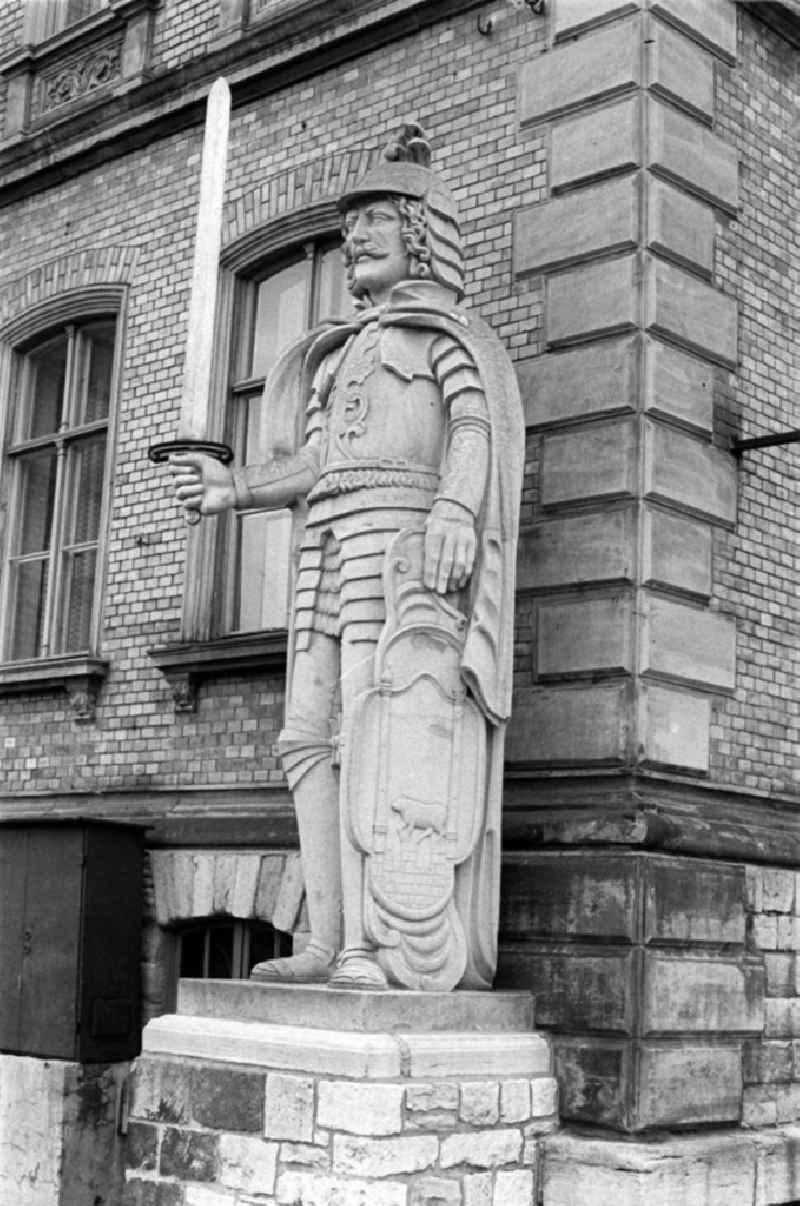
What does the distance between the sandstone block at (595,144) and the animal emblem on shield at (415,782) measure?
82.5 inches

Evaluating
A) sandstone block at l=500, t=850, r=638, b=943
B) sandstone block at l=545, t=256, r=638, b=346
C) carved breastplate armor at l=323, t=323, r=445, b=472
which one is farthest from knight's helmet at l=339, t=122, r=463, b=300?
sandstone block at l=500, t=850, r=638, b=943

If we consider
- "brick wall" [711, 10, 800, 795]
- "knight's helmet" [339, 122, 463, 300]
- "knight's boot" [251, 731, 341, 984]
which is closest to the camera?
"knight's boot" [251, 731, 341, 984]

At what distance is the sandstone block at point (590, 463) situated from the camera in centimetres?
747

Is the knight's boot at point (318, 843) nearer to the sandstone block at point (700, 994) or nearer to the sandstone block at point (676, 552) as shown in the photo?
the sandstone block at point (700, 994)

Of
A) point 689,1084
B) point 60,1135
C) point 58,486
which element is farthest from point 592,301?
point 60,1135

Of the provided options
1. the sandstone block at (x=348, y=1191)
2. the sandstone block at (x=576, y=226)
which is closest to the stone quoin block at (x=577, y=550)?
the sandstone block at (x=576, y=226)

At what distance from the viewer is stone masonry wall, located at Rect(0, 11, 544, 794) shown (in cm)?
836

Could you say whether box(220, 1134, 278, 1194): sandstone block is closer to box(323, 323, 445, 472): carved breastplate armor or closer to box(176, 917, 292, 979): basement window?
box(176, 917, 292, 979): basement window

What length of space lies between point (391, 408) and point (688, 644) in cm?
163

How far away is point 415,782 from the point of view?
6.71 metres

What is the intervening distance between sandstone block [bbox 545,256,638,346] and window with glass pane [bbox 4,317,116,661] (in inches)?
132

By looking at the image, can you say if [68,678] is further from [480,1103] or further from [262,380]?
[480,1103]

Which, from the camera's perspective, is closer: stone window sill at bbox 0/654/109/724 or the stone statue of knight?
the stone statue of knight

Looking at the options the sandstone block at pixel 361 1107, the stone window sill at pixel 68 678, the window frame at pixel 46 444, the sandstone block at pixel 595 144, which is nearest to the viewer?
the sandstone block at pixel 361 1107
